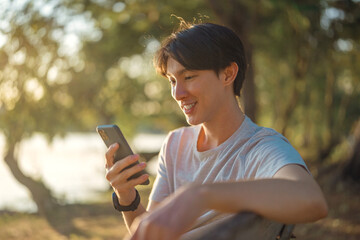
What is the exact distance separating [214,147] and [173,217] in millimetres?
1010

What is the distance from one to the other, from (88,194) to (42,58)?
5.83 meters

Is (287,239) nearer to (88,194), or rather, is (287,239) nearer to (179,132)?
(179,132)

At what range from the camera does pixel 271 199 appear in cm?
127

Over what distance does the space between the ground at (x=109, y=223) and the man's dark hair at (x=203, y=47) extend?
5085 millimetres

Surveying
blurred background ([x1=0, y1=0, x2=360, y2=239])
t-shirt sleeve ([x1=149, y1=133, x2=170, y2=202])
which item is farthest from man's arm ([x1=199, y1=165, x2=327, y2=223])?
blurred background ([x1=0, y1=0, x2=360, y2=239])

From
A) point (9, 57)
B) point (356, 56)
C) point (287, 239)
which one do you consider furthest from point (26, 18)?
point (356, 56)

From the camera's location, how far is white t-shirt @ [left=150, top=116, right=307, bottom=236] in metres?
1.66

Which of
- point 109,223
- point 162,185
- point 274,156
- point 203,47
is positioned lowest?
point 109,223

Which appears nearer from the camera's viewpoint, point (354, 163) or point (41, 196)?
point (354, 163)

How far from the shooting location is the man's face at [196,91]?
1983 mm

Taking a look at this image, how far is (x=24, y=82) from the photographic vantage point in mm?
8297

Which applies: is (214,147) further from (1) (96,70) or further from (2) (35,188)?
(1) (96,70)

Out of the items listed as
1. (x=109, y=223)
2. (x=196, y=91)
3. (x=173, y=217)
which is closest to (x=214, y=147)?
(x=196, y=91)

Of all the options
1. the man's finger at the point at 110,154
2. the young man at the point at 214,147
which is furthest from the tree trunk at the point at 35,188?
the man's finger at the point at 110,154
